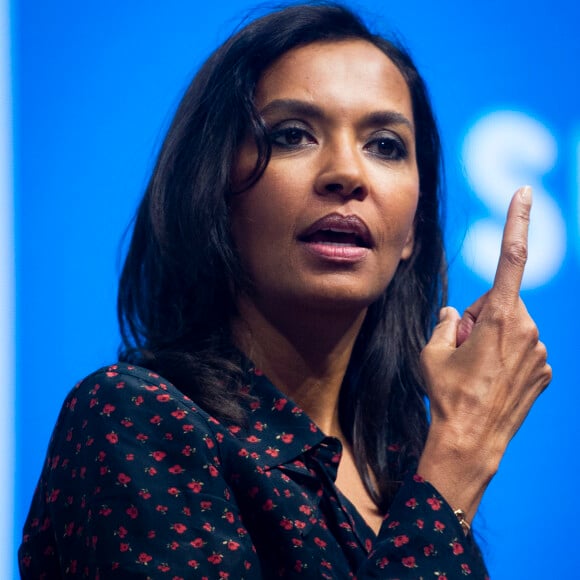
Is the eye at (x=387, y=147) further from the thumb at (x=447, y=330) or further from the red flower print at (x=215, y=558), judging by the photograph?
the red flower print at (x=215, y=558)

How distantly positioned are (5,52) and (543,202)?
1063mm

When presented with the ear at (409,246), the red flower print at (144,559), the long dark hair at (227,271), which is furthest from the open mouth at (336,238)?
the red flower print at (144,559)

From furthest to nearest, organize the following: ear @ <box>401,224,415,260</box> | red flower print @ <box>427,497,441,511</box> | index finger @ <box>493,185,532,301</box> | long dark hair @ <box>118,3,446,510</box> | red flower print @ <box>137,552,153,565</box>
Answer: ear @ <box>401,224,415,260</box>, long dark hair @ <box>118,3,446,510</box>, index finger @ <box>493,185,532,301</box>, red flower print @ <box>427,497,441,511</box>, red flower print @ <box>137,552,153,565</box>

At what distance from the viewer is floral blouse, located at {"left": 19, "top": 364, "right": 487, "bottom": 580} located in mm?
1066

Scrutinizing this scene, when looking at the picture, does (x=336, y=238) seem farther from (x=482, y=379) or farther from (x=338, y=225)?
(x=482, y=379)

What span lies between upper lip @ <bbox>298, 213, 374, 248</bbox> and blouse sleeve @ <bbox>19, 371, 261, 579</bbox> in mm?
307

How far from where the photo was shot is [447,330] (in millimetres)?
1312

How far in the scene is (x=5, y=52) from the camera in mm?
1789

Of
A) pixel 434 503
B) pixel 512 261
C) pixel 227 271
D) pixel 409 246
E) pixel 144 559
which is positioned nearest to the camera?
pixel 144 559

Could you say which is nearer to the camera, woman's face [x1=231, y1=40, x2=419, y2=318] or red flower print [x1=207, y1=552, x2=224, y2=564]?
red flower print [x1=207, y1=552, x2=224, y2=564]

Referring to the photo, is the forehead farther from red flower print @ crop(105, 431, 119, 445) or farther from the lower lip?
red flower print @ crop(105, 431, 119, 445)

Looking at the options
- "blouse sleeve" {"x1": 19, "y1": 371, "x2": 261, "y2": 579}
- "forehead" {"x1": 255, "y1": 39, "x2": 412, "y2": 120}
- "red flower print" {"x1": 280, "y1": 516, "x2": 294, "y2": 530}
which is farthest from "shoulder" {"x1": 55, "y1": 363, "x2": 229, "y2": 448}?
"forehead" {"x1": 255, "y1": 39, "x2": 412, "y2": 120}

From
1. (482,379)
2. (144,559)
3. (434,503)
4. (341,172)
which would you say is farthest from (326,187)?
(144,559)

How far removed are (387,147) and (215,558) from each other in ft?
2.20
